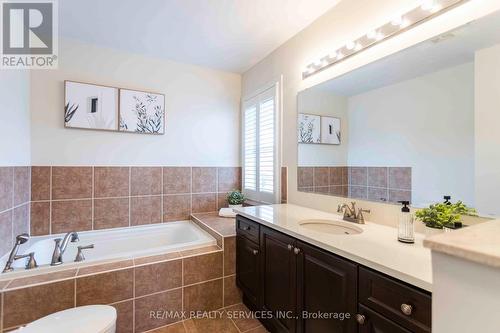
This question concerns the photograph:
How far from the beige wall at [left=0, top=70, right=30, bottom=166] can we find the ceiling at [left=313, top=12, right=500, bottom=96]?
2.51 metres

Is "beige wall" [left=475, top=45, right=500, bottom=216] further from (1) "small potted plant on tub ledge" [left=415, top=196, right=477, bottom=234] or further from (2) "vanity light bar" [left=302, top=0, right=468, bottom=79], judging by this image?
(2) "vanity light bar" [left=302, top=0, right=468, bottom=79]

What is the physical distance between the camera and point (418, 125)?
54.3 inches

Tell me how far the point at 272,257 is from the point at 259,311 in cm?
53

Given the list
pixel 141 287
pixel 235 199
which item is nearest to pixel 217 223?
pixel 235 199

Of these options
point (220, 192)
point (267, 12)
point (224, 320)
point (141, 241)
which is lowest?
point (224, 320)

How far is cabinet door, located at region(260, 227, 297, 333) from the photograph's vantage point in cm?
140

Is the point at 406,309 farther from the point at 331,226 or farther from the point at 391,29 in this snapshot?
the point at 391,29

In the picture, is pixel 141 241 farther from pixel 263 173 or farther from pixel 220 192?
pixel 263 173

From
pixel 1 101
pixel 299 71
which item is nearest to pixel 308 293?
pixel 299 71

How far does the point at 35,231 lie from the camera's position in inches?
86.7

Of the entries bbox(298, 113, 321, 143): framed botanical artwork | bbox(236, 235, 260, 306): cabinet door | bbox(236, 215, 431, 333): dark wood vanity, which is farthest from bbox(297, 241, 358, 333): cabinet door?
bbox(298, 113, 321, 143): framed botanical artwork

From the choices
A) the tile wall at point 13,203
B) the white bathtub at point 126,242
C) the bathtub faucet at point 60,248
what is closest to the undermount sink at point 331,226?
the white bathtub at point 126,242

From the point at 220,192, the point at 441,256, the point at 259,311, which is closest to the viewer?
the point at 441,256

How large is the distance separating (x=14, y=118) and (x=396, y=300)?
109 inches
